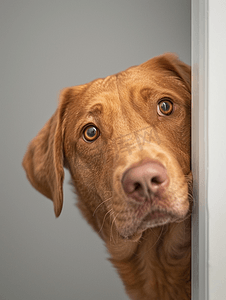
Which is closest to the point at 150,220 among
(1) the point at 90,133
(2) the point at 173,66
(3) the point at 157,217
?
(3) the point at 157,217

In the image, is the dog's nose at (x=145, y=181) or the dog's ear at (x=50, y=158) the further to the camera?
the dog's ear at (x=50, y=158)

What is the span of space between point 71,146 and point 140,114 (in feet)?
1.57

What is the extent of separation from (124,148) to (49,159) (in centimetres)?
55

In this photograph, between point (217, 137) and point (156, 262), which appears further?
point (156, 262)

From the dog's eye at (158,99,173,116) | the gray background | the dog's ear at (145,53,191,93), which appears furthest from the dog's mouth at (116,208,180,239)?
the dog's ear at (145,53,191,93)

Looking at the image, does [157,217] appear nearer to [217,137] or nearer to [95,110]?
[217,137]

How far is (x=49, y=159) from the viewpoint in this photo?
157 cm

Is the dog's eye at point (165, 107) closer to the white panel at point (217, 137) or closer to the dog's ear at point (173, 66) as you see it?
the dog's ear at point (173, 66)

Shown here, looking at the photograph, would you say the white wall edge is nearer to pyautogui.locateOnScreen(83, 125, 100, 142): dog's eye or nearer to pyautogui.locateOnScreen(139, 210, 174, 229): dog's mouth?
pyautogui.locateOnScreen(139, 210, 174, 229): dog's mouth

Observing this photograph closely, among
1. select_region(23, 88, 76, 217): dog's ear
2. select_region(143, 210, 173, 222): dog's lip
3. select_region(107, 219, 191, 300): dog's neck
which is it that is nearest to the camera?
select_region(143, 210, 173, 222): dog's lip

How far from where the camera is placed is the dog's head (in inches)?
42.9

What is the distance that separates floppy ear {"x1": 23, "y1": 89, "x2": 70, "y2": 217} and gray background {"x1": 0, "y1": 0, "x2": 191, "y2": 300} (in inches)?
1.8

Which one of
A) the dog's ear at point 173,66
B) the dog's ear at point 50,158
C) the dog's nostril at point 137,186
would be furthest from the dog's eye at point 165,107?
the dog's ear at point 50,158

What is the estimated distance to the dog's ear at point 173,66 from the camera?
1.49 meters
